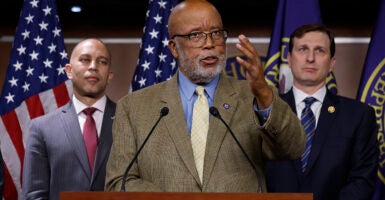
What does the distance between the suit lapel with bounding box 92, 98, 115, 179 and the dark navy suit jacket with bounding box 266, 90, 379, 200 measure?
0.89m

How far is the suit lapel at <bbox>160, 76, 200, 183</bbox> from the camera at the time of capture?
2.27 metres

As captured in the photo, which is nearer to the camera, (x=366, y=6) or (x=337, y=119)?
(x=337, y=119)

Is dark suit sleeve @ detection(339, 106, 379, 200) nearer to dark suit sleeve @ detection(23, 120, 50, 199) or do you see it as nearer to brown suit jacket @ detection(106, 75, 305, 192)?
brown suit jacket @ detection(106, 75, 305, 192)

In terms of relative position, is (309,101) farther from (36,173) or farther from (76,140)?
(36,173)

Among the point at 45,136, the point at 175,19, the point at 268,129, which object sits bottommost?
the point at 45,136

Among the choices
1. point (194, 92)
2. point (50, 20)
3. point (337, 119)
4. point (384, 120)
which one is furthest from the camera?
point (50, 20)

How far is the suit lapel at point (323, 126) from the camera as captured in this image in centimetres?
320

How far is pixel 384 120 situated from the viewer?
12.8 feet

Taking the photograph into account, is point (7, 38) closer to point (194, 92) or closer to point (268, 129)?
point (194, 92)

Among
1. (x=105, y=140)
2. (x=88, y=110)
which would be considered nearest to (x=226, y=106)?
(x=105, y=140)

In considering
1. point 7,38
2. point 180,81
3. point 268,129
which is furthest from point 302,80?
point 7,38

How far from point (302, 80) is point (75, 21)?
2.26 m

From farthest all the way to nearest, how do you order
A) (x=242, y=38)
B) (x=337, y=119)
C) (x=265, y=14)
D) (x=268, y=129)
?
(x=265, y=14) → (x=337, y=119) → (x=268, y=129) → (x=242, y=38)

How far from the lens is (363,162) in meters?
3.24
